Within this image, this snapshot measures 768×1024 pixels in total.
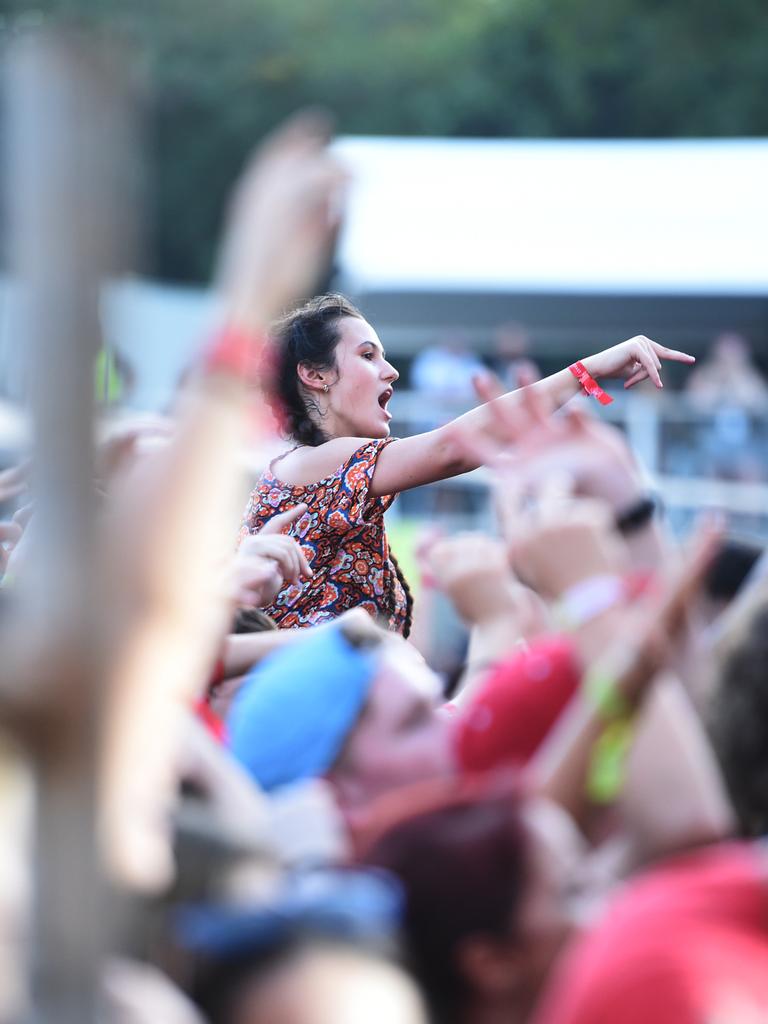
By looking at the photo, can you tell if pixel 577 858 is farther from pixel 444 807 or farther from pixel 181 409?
pixel 181 409

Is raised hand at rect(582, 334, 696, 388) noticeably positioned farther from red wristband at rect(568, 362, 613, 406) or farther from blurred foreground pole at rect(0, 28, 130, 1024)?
blurred foreground pole at rect(0, 28, 130, 1024)

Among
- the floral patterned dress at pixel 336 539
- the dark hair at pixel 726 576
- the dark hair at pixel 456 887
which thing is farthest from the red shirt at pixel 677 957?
the floral patterned dress at pixel 336 539

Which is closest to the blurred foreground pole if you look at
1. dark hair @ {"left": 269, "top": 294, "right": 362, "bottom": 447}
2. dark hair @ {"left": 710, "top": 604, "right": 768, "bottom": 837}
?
dark hair @ {"left": 710, "top": 604, "right": 768, "bottom": 837}

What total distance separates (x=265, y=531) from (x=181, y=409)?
2283mm

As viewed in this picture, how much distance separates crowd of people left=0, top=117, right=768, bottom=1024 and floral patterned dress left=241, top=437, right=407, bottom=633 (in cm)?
103

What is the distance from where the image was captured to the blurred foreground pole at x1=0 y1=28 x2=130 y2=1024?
139 cm

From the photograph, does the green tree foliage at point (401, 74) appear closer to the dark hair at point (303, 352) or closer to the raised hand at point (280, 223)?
the dark hair at point (303, 352)

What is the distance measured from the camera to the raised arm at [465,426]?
399 centimetres

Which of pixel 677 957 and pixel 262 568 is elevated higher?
pixel 677 957

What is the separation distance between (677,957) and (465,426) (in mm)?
2358

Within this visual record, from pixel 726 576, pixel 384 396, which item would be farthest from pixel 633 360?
pixel 384 396

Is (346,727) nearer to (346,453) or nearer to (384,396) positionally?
(346,453)

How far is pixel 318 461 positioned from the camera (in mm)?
4301

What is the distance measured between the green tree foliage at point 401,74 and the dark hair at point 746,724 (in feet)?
99.4
